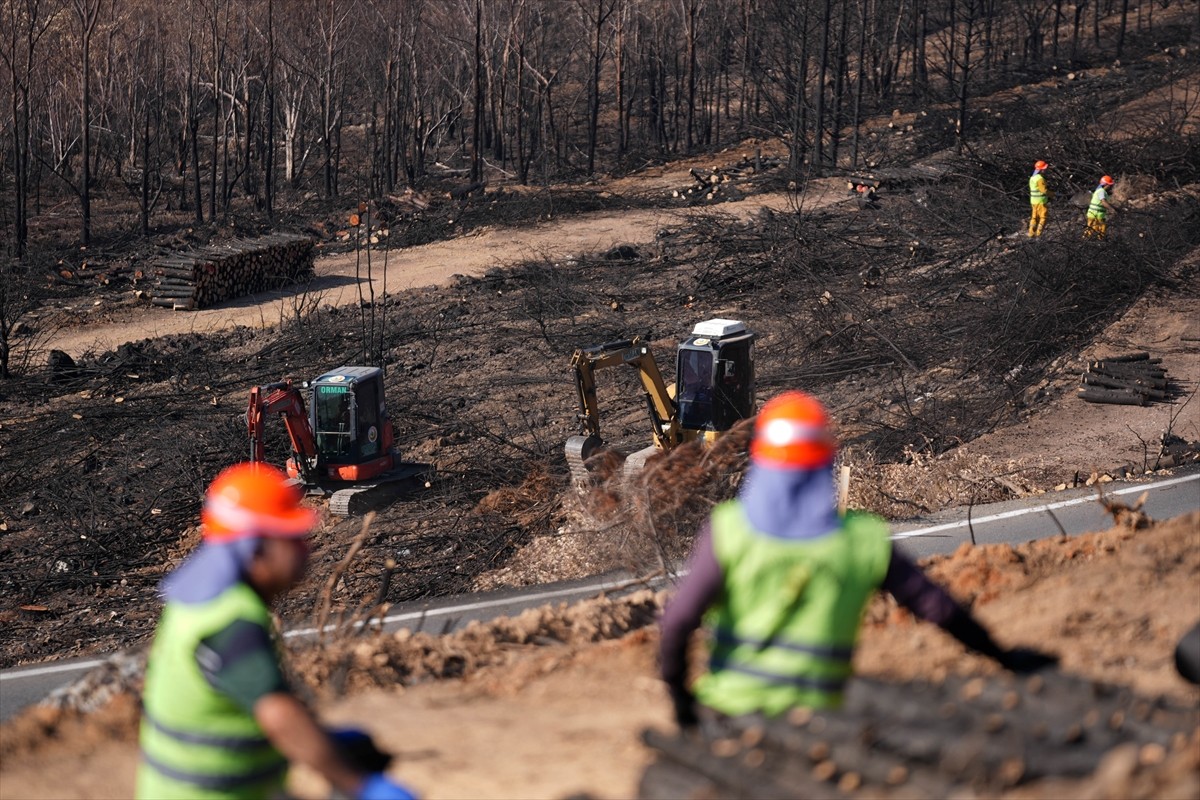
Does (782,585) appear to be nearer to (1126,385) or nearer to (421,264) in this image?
(1126,385)

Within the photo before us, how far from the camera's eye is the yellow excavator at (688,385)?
604 inches

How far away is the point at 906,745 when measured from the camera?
12.2 feet

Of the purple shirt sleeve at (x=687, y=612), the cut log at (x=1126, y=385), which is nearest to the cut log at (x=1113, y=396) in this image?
the cut log at (x=1126, y=385)

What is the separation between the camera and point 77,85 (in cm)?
4716

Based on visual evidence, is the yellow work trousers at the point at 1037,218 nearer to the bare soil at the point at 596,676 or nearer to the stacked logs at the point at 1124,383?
the stacked logs at the point at 1124,383

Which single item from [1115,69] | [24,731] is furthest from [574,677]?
[1115,69]

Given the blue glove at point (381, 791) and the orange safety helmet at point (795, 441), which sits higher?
the orange safety helmet at point (795, 441)

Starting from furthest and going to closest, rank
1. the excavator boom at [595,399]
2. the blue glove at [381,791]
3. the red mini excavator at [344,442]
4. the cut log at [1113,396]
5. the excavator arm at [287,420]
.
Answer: the cut log at [1113,396] < the red mini excavator at [344,442] < the excavator arm at [287,420] < the excavator boom at [595,399] < the blue glove at [381,791]

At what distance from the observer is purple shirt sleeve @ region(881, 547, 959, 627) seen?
13.2 feet

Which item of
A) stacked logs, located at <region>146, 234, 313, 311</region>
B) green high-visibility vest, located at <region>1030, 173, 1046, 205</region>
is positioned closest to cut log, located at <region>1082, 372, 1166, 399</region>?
green high-visibility vest, located at <region>1030, 173, 1046, 205</region>

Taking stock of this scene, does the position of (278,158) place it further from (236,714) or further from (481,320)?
(236,714)

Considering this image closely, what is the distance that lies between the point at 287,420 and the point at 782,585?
13148 millimetres

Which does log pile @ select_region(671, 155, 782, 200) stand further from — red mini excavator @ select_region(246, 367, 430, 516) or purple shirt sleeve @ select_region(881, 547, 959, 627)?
purple shirt sleeve @ select_region(881, 547, 959, 627)

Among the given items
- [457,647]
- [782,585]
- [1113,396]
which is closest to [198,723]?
[782,585]
